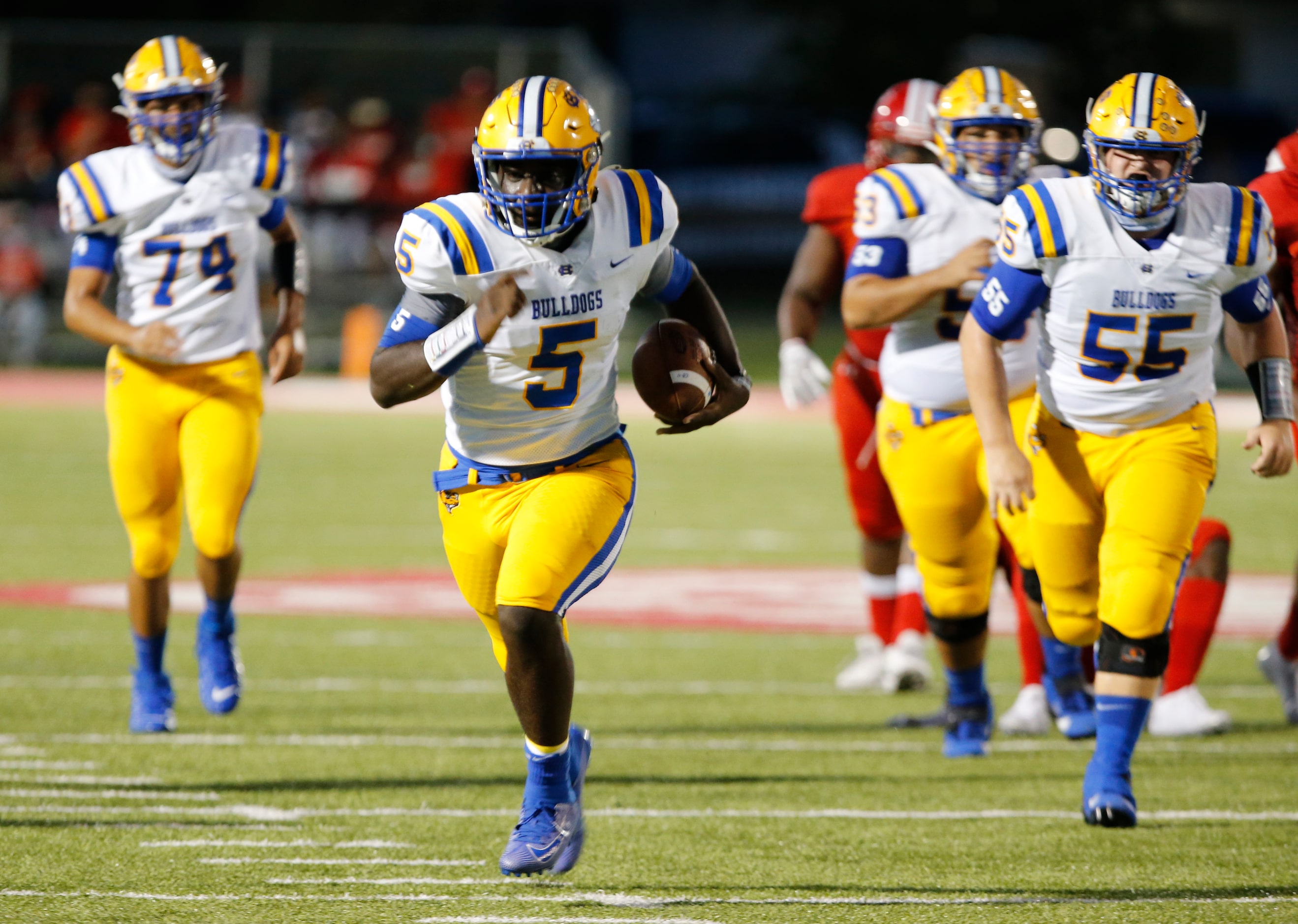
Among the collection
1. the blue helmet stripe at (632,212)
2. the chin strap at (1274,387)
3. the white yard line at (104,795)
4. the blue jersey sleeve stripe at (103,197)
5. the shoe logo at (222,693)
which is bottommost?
the shoe logo at (222,693)

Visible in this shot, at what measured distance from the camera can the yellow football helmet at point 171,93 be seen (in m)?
5.62

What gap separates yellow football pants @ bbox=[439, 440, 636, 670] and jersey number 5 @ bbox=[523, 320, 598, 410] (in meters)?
0.16

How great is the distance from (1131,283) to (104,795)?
291cm

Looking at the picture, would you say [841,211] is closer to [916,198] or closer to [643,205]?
[916,198]

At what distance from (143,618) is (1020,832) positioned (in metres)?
2.81

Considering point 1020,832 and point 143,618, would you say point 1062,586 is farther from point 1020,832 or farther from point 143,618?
point 143,618

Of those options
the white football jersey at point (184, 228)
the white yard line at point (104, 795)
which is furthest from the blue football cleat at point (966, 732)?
the white football jersey at point (184, 228)

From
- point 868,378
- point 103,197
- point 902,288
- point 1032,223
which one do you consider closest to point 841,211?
point 868,378

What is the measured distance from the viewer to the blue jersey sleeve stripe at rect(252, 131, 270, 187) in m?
5.86

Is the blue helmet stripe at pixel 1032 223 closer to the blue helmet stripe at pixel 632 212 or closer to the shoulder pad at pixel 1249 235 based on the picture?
the shoulder pad at pixel 1249 235

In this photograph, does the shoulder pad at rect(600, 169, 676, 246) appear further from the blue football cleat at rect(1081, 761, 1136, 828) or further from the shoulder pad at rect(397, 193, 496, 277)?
the blue football cleat at rect(1081, 761, 1136, 828)

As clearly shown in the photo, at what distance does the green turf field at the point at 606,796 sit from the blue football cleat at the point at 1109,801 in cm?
6

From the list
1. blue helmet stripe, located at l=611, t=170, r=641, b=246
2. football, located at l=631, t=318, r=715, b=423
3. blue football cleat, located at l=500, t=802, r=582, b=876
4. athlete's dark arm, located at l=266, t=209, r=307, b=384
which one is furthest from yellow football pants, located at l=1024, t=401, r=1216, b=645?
athlete's dark arm, located at l=266, t=209, r=307, b=384

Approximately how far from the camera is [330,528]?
408 inches
